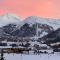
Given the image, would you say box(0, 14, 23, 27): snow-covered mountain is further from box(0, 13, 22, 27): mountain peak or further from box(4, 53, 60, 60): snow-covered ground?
box(4, 53, 60, 60): snow-covered ground

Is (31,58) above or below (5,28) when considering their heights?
below

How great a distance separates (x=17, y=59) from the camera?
10609 millimetres

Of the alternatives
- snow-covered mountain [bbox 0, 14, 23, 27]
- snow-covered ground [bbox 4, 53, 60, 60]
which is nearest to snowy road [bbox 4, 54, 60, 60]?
snow-covered ground [bbox 4, 53, 60, 60]

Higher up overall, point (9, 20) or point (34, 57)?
point (9, 20)

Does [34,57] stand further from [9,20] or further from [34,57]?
[9,20]

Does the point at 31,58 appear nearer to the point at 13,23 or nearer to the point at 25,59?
the point at 25,59

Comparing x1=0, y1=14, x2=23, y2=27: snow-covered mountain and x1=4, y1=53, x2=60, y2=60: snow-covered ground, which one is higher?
x1=0, y1=14, x2=23, y2=27: snow-covered mountain

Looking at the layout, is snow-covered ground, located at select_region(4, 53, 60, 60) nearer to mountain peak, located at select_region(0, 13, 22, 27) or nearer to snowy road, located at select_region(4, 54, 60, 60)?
snowy road, located at select_region(4, 54, 60, 60)

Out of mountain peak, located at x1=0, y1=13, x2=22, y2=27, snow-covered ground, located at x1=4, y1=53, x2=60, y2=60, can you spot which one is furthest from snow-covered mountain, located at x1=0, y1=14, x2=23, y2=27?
snow-covered ground, located at x1=4, y1=53, x2=60, y2=60

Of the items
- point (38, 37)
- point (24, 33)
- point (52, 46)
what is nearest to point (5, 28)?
point (24, 33)

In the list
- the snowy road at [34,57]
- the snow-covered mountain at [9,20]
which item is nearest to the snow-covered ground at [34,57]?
the snowy road at [34,57]

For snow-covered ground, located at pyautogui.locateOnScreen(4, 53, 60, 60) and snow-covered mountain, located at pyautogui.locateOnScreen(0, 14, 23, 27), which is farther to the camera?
snow-covered mountain, located at pyautogui.locateOnScreen(0, 14, 23, 27)

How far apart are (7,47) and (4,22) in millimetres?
3960

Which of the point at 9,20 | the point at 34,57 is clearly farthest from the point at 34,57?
the point at 9,20
